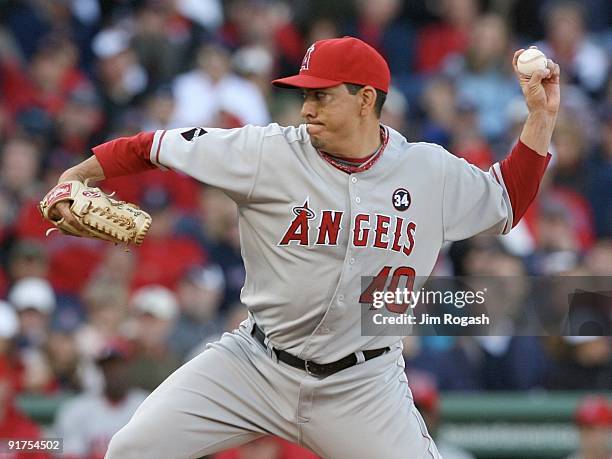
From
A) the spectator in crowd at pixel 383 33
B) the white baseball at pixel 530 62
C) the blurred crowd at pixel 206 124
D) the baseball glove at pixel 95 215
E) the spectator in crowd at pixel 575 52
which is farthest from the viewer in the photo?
the spectator in crowd at pixel 383 33

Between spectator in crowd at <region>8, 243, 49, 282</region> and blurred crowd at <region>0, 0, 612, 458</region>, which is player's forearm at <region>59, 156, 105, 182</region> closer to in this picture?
blurred crowd at <region>0, 0, 612, 458</region>

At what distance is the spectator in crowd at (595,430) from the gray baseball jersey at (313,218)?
7.86ft

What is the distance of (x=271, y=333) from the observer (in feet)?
14.1

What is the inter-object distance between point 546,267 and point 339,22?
10.4 feet

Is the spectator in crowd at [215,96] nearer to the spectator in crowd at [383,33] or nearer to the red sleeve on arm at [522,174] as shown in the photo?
the spectator in crowd at [383,33]

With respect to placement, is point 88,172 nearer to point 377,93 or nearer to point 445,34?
point 377,93

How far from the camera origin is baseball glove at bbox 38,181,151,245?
4.11 m

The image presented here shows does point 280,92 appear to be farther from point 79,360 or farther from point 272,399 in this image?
point 272,399

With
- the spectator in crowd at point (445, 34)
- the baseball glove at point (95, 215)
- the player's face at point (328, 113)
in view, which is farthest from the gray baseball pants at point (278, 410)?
the spectator in crowd at point (445, 34)

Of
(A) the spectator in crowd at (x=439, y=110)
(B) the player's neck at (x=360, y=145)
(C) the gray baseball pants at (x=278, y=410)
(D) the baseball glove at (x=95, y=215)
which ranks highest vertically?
(A) the spectator in crowd at (x=439, y=110)

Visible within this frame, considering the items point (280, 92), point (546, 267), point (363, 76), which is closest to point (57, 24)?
point (280, 92)

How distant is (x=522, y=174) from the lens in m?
4.43

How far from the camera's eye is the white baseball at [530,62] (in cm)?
432

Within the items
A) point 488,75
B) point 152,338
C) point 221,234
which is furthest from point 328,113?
point 488,75
